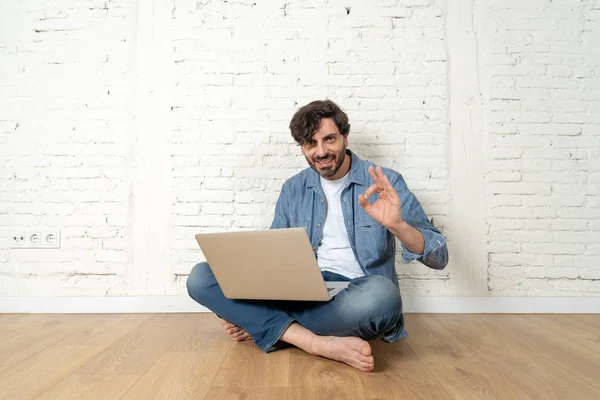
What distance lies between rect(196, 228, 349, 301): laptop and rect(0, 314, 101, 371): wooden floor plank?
75 centimetres

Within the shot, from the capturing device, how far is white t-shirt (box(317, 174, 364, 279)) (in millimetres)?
1975

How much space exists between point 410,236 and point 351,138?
98 centimetres

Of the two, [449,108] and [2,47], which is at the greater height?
[2,47]

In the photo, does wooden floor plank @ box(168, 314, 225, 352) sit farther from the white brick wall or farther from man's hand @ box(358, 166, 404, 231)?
man's hand @ box(358, 166, 404, 231)

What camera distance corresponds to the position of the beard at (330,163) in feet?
6.40

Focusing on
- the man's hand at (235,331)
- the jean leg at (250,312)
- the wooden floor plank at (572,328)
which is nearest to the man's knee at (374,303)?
the jean leg at (250,312)

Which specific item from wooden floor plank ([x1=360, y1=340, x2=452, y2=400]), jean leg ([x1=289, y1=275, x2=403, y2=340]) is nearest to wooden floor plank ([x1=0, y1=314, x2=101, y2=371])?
jean leg ([x1=289, y1=275, x2=403, y2=340])

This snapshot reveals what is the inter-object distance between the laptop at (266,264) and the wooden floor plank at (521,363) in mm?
620

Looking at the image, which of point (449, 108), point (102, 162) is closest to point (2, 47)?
point (102, 162)

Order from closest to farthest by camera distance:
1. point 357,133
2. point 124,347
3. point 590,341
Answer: point 124,347 → point 590,341 → point 357,133

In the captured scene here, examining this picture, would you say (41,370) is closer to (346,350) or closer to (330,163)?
(346,350)

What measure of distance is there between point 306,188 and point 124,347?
97cm

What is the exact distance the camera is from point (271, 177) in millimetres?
2557

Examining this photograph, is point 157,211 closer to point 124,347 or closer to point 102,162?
point 102,162
